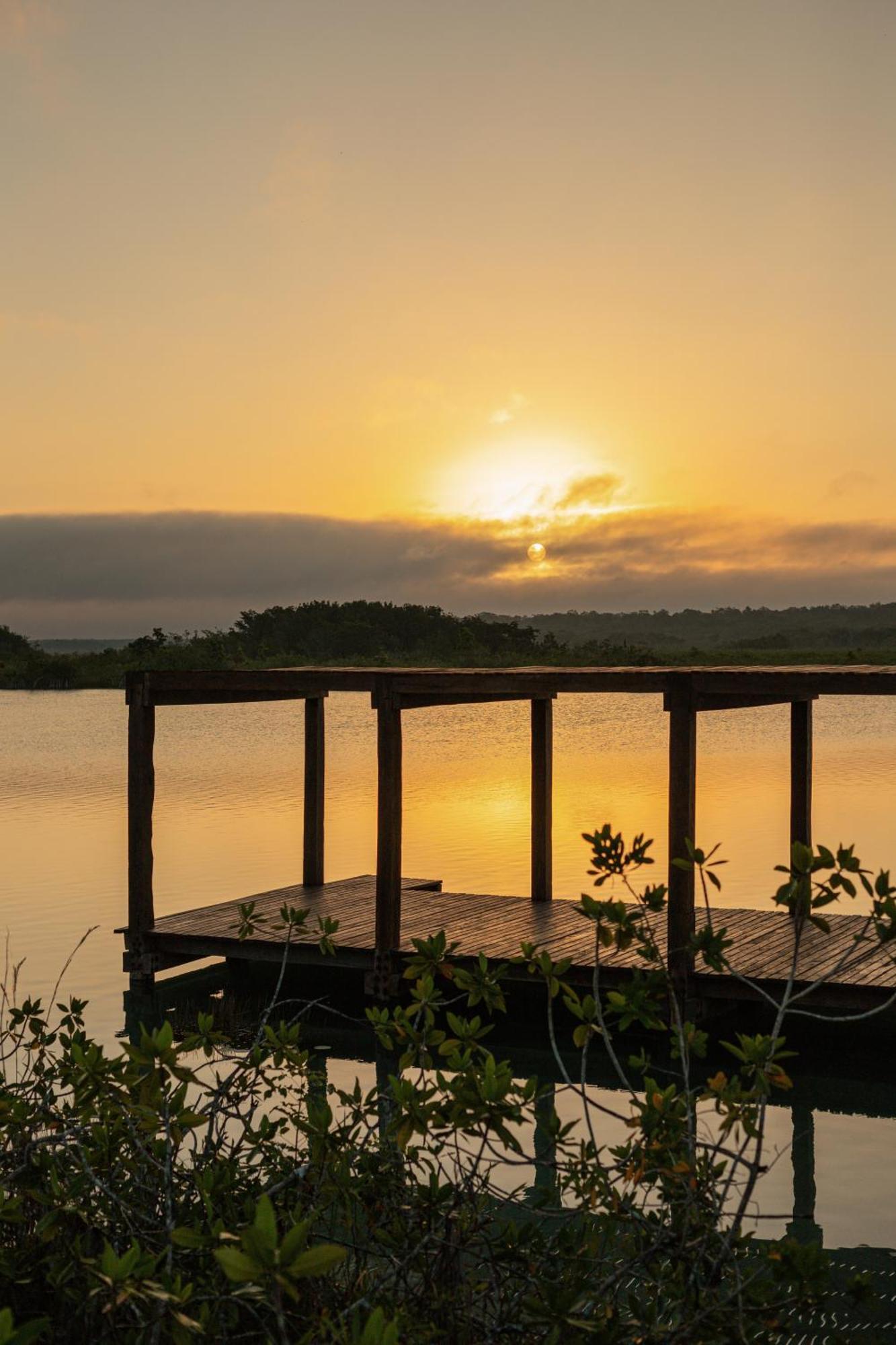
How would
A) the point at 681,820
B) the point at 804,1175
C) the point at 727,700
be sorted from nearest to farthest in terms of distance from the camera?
the point at 804,1175 < the point at 681,820 < the point at 727,700

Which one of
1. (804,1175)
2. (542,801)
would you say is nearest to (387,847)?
(542,801)

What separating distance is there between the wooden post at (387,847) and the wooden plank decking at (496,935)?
14 cm

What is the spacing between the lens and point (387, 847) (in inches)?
385

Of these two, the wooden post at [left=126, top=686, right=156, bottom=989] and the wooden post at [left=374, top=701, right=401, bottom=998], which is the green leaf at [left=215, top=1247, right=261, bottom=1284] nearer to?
the wooden post at [left=374, top=701, right=401, bottom=998]

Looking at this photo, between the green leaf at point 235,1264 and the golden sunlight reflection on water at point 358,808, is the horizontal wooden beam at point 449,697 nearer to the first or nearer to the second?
the golden sunlight reflection on water at point 358,808

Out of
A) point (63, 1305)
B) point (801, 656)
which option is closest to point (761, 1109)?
point (63, 1305)

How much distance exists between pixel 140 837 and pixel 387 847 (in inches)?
75.5

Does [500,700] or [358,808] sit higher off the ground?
[500,700]

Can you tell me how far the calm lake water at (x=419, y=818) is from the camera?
10500 millimetres

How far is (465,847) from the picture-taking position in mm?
18312

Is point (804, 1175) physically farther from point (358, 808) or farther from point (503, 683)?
point (358, 808)

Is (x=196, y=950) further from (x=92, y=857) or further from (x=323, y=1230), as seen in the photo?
(x=92, y=857)

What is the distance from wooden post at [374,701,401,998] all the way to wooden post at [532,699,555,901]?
1853mm

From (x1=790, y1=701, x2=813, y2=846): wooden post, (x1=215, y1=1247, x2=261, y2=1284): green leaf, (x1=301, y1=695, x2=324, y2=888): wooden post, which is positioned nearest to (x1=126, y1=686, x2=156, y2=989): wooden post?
(x1=301, y1=695, x2=324, y2=888): wooden post
